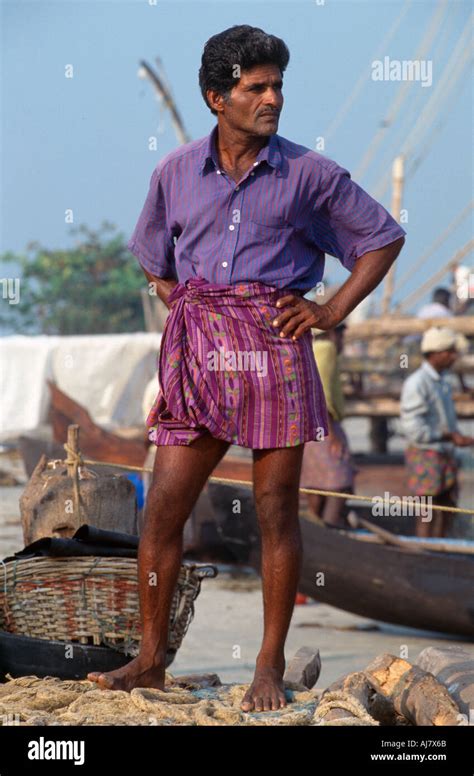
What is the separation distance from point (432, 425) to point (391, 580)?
1.80 meters

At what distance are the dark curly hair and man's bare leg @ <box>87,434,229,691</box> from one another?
1.06 meters

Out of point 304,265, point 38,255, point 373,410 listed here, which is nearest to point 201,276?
point 304,265

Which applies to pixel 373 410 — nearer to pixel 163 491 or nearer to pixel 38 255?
pixel 163 491

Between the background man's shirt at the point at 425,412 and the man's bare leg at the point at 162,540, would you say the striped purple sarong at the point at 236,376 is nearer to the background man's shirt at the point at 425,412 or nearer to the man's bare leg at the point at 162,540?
the man's bare leg at the point at 162,540

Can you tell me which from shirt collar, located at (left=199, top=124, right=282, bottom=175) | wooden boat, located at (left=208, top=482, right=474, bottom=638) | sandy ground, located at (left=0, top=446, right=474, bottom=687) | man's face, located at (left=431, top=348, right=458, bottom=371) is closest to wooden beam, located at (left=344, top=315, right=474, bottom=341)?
man's face, located at (left=431, top=348, right=458, bottom=371)

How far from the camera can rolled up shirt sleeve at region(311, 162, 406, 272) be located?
3.79m

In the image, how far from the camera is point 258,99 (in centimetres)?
368

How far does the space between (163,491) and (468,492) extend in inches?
451

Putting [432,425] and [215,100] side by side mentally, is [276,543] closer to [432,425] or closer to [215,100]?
[215,100]

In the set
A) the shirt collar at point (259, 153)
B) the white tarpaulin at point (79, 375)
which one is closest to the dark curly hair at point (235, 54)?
the shirt collar at point (259, 153)

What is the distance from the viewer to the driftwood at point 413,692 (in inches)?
141

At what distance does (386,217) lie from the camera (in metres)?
3.84

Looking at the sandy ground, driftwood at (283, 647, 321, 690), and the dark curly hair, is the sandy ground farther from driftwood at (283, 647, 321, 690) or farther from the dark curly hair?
the dark curly hair

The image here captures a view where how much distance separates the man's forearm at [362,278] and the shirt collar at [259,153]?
15.2 inches
